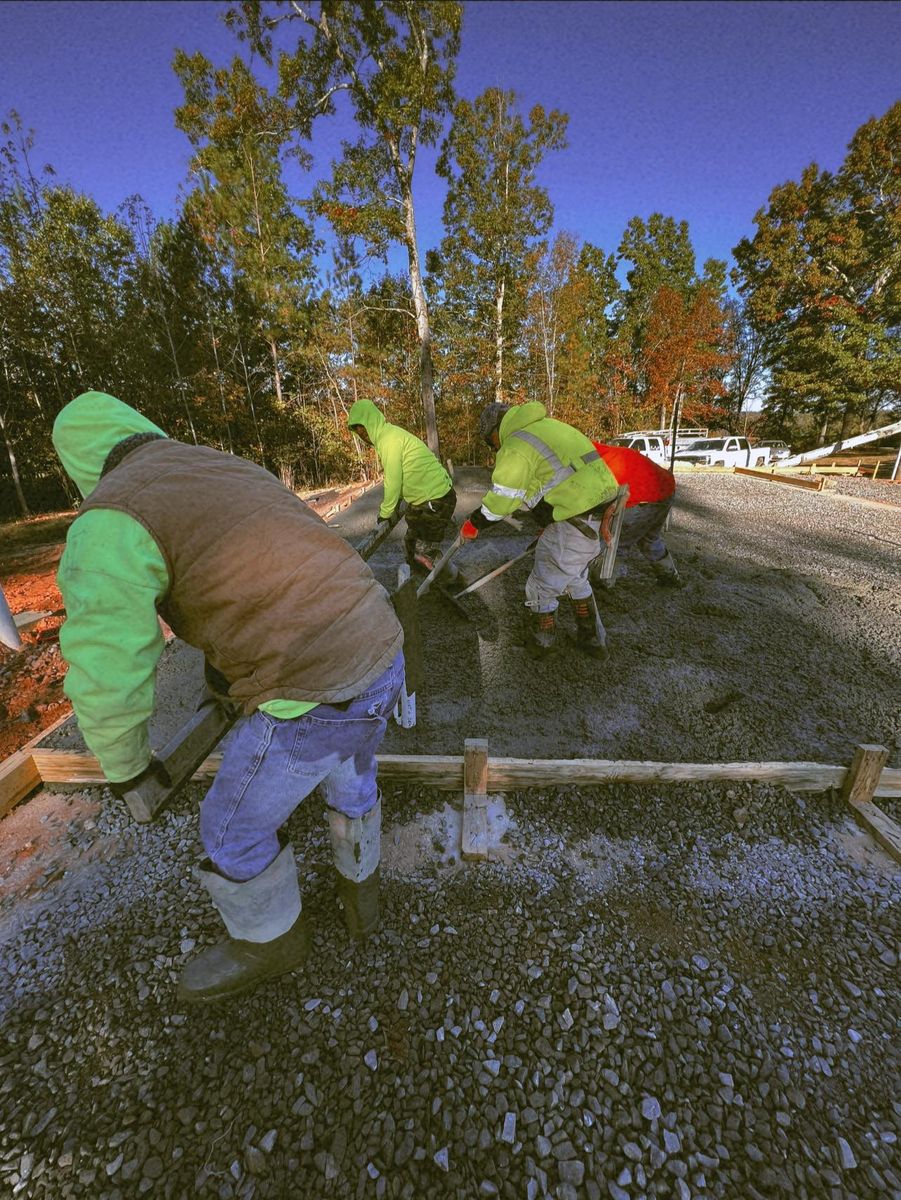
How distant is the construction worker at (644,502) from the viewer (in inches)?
197

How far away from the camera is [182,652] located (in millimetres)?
4590

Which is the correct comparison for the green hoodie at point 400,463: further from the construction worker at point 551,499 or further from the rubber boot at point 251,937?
the rubber boot at point 251,937

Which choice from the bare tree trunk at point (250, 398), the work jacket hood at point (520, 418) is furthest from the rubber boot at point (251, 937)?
the bare tree trunk at point (250, 398)

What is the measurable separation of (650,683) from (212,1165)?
3.58 metres

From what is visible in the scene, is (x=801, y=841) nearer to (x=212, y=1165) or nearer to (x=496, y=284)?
(x=212, y=1165)

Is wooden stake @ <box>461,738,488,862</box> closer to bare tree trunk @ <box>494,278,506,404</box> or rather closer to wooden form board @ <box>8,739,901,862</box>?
wooden form board @ <box>8,739,901,862</box>

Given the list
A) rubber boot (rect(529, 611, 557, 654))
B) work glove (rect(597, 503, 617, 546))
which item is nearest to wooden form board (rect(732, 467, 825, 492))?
work glove (rect(597, 503, 617, 546))

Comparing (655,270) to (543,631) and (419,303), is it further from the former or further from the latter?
(543,631)

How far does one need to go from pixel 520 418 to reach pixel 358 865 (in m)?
3.29

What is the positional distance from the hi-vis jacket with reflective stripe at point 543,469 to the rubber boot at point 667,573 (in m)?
2.12

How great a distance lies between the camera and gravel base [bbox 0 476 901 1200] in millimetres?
1470

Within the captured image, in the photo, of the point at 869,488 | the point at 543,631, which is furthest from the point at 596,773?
the point at 869,488

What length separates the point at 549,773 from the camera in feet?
9.00

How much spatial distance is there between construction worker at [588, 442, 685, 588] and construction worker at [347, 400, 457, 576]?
172 centimetres
